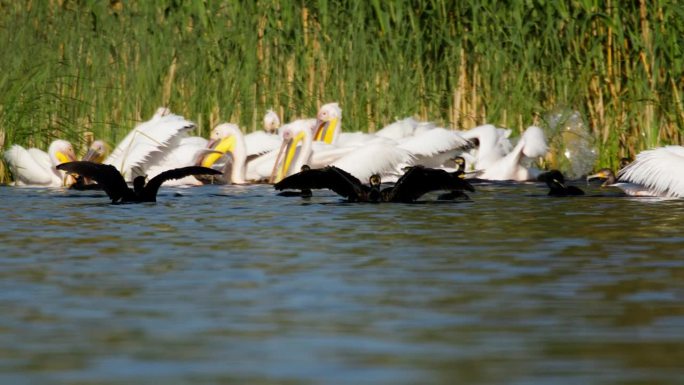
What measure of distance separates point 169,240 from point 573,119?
661 cm

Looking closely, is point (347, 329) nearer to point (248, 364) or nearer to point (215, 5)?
point (248, 364)

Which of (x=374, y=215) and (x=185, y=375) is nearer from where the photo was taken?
(x=185, y=375)

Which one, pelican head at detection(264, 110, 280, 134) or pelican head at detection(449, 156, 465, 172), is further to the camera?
pelican head at detection(264, 110, 280, 134)

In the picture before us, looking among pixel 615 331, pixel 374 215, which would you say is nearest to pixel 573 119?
pixel 374 215

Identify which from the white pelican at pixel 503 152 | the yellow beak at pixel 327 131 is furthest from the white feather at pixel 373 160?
the yellow beak at pixel 327 131

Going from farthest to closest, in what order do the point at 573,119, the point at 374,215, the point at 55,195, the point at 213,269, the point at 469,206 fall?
1. the point at 573,119
2. the point at 55,195
3. the point at 469,206
4. the point at 374,215
5. the point at 213,269

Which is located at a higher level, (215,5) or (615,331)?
(215,5)

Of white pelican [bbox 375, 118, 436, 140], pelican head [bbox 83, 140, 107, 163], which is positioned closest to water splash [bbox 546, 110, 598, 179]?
white pelican [bbox 375, 118, 436, 140]

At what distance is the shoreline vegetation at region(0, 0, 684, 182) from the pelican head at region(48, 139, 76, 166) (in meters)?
0.26

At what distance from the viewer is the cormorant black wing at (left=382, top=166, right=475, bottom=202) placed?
1017 centimetres

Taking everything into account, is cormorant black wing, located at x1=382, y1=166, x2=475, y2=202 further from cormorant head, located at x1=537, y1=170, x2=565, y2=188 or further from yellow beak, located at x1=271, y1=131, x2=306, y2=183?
yellow beak, located at x1=271, y1=131, x2=306, y2=183

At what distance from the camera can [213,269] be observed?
20.3 ft

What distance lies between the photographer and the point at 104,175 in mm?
10516

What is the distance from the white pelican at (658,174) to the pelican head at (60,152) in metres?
4.81
